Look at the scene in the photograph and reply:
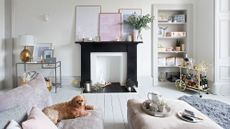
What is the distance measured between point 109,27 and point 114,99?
219cm

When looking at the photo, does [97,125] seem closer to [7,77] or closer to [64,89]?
[64,89]

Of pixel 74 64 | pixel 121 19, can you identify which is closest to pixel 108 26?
pixel 121 19

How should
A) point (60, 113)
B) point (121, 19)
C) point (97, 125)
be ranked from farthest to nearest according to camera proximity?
point (121, 19) → point (60, 113) → point (97, 125)

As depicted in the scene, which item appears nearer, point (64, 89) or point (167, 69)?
point (64, 89)

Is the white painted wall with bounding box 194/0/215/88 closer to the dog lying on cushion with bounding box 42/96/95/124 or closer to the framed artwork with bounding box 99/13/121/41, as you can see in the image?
the framed artwork with bounding box 99/13/121/41

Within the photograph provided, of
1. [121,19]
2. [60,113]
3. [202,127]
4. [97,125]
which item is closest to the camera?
[202,127]

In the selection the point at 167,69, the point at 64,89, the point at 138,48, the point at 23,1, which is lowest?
the point at 64,89

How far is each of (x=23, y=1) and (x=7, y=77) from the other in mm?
2058

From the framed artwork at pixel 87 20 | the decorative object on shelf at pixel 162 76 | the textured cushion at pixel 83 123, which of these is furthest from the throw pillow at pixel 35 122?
the decorative object on shelf at pixel 162 76

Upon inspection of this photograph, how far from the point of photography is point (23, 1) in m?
5.80

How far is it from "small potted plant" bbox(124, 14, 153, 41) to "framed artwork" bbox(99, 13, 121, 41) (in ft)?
0.88

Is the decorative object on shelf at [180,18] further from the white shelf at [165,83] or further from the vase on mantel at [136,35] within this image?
the white shelf at [165,83]

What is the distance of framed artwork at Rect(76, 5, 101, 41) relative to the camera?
5832mm

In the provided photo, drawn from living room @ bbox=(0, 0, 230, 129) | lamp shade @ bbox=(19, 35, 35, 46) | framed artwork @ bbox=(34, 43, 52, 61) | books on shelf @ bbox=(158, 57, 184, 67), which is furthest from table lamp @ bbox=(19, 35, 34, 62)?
books on shelf @ bbox=(158, 57, 184, 67)
